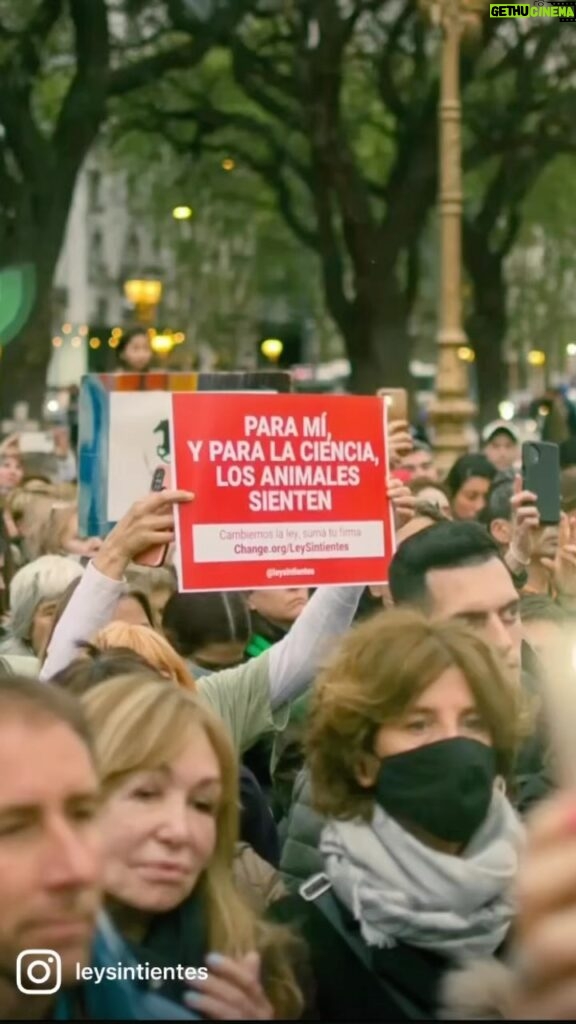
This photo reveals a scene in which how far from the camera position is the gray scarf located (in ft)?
10.8

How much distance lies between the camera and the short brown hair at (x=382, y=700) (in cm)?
356

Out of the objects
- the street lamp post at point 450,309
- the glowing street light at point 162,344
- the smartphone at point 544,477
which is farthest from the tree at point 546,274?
the smartphone at point 544,477

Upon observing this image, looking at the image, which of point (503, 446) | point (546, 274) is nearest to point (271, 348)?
point (546, 274)

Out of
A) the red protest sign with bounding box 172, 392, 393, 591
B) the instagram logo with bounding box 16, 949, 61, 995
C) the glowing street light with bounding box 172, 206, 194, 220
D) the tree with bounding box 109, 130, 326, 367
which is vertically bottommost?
the instagram logo with bounding box 16, 949, 61, 995

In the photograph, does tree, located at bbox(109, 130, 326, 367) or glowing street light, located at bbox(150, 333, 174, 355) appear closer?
glowing street light, located at bbox(150, 333, 174, 355)

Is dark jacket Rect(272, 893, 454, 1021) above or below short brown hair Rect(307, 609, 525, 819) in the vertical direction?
below

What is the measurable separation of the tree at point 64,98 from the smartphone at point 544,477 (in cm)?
1769

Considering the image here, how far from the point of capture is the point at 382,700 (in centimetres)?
357

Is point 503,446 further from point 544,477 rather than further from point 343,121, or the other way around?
point 343,121

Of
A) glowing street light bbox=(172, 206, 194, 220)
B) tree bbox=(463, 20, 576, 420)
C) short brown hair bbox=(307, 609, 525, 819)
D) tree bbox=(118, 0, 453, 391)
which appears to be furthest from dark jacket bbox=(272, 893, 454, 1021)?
glowing street light bbox=(172, 206, 194, 220)

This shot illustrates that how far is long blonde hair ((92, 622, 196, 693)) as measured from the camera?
4328 millimetres

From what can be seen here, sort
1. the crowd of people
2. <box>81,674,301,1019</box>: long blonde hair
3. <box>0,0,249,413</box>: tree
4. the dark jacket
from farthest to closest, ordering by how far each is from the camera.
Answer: <box>0,0,249,413</box>: tree < the dark jacket < <box>81,674,301,1019</box>: long blonde hair < the crowd of people

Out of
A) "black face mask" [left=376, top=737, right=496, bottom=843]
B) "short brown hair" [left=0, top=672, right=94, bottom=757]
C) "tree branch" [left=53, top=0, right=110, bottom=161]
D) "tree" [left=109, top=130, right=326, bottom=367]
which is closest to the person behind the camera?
"short brown hair" [left=0, top=672, right=94, bottom=757]

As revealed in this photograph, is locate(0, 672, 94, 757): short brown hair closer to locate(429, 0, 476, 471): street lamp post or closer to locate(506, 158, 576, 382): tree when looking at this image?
locate(429, 0, 476, 471): street lamp post
